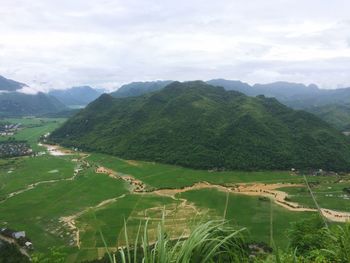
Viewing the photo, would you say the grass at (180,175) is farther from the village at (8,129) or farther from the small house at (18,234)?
the village at (8,129)

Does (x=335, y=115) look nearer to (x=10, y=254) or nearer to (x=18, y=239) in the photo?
(x=18, y=239)

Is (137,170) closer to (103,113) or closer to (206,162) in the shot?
(206,162)

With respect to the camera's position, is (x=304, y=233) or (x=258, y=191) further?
(x=258, y=191)

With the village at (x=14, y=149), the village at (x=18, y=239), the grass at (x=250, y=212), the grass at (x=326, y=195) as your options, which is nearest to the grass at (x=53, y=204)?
the village at (x=18, y=239)

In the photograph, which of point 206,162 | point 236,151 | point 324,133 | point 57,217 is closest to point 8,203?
point 57,217

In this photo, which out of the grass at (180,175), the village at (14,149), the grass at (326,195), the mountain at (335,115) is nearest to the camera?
the grass at (326,195)

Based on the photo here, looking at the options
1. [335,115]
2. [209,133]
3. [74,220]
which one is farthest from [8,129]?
[335,115]

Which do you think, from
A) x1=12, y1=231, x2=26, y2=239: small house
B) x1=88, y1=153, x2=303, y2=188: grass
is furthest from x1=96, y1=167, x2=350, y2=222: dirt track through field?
x1=12, y1=231, x2=26, y2=239: small house
